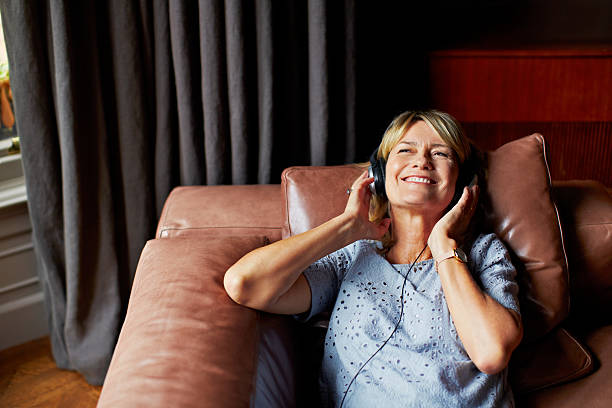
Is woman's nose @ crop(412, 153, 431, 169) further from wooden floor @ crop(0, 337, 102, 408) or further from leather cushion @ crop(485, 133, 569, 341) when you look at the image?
wooden floor @ crop(0, 337, 102, 408)

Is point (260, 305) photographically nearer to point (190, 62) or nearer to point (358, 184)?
point (358, 184)

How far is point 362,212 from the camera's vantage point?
1.34 m

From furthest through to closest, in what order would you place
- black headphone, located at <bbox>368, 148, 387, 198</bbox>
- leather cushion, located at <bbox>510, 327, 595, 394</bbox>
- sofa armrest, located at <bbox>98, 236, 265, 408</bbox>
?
1. black headphone, located at <bbox>368, 148, 387, 198</bbox>
2. leather cushion, located at <bbox>510, 327, 595, 394</bbox>
3. sofa armrest, located at <bbox>98, 236, 265, 408</bbox>

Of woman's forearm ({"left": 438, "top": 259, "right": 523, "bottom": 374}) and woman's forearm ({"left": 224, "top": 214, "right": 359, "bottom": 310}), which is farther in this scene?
woman's forearm ({"left": 224, "top": 214, "right": 359, "bottom": 310})

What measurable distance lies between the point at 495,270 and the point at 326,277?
383mm

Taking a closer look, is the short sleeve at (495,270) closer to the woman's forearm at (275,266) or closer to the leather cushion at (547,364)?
the leather cushion at (547,364)

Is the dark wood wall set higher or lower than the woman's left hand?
higher

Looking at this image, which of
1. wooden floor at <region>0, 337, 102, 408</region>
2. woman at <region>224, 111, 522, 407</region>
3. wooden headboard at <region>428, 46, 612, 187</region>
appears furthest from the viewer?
wooden headboard at <region>428, 46, 612, 187</region>

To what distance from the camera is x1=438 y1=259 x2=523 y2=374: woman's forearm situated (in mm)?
1070

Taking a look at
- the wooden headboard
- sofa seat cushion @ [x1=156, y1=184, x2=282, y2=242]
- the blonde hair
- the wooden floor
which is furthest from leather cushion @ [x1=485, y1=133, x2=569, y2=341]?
the wooden floor

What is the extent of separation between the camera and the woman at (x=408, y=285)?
1.13m

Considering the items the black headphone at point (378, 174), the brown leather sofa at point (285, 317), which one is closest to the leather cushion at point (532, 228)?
the brown leather sofa at point (285, 317)

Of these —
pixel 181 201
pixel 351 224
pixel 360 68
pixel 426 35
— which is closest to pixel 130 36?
pixel 181 201

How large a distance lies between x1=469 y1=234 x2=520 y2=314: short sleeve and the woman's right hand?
0.23 metres
